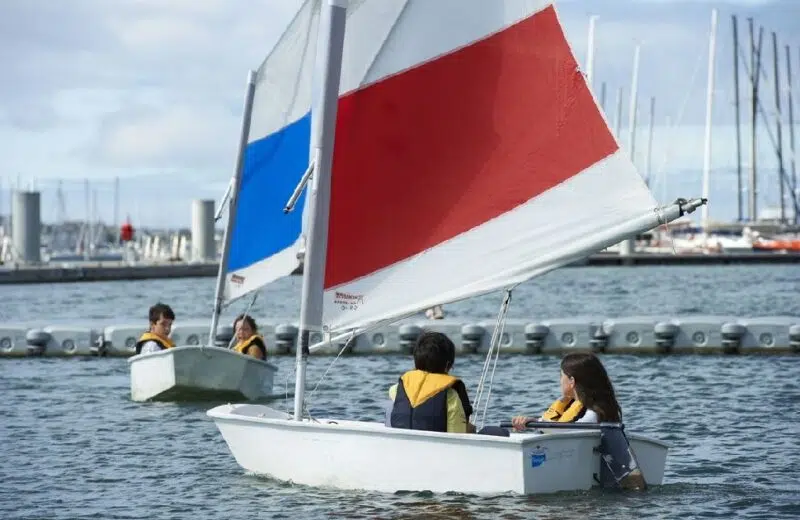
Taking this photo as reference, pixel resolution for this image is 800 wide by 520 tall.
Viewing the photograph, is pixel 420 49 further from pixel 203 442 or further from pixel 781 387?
pixel 781 387

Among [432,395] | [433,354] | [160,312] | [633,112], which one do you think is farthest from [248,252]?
[633,112]

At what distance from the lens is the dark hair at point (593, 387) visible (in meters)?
13.1

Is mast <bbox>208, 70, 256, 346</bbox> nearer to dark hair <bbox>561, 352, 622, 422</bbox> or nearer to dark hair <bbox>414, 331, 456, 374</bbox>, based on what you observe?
dark hair <bbox>414, 331, 456, 374</bbox>

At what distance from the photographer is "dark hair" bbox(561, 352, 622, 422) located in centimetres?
1309

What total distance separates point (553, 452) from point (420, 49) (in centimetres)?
397

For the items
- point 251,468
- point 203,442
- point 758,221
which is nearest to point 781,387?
point 203,442

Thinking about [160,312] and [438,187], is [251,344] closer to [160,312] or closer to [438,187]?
[160,312]

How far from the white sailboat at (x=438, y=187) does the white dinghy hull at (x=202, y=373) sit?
7806 mm

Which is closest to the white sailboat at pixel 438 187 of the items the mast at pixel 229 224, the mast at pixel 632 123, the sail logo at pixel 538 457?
the sail logo at pixel 538 457

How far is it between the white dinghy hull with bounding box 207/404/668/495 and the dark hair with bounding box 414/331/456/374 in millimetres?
646

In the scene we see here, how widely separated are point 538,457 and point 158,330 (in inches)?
393

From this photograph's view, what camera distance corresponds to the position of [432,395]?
13055 mm

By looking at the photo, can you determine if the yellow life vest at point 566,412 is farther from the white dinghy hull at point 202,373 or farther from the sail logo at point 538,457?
the white dinghy hull at point 202,373

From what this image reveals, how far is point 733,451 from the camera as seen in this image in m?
17.3
